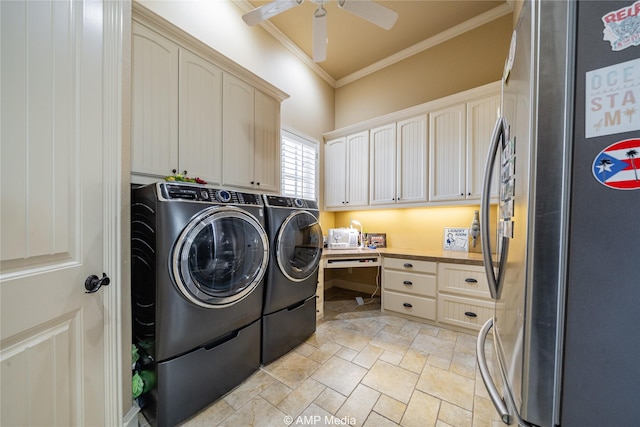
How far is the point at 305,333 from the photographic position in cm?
206

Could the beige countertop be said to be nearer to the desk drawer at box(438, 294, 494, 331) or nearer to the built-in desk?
the built-in desk

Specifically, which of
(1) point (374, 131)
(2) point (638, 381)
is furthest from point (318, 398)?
(1) point (374, 131)

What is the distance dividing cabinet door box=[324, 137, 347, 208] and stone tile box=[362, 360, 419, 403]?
2134 mm

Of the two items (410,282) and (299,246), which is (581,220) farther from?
(410,282)

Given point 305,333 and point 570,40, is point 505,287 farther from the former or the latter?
point 305,333

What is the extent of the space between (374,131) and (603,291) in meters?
2.98

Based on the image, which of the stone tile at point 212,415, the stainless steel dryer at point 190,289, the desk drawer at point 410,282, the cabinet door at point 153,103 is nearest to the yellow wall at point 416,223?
the desk drawer at point 410,282

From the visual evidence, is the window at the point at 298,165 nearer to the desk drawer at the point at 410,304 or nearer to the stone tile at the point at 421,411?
the desk drawer at the point at 410,304

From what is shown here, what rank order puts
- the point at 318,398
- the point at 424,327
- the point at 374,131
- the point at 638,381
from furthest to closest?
the point at 374,131, the point at 424,327, the point at 318,398, the point at 638,381

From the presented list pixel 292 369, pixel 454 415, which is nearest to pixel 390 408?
pixel 454 415

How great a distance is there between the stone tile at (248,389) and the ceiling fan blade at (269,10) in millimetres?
2615

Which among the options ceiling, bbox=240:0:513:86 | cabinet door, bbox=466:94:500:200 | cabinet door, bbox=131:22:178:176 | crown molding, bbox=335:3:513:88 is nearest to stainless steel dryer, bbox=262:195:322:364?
cabinet door, bbox=131:22:178:176

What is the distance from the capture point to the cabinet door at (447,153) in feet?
8.19

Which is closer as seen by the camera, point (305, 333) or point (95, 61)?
point (95, 61)
